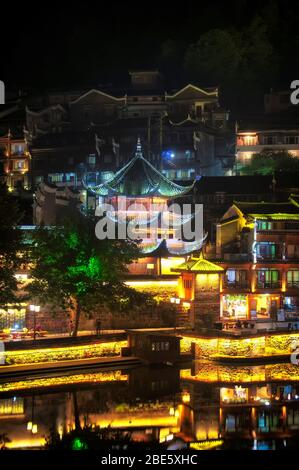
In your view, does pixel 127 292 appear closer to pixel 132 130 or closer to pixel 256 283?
pixel 256 283

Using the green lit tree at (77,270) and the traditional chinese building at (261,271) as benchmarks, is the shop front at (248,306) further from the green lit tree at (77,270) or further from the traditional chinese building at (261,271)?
the green lit tree at (77,270)

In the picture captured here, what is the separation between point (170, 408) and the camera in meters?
22.2

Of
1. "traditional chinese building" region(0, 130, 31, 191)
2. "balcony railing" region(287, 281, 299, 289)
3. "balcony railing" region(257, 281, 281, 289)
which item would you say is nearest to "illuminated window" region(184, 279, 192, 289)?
"balcony railing" region(257, 281, 281, 289)

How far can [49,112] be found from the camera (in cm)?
5206

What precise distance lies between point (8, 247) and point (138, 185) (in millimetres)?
11539

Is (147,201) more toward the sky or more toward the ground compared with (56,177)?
more toward the ground

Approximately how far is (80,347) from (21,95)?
3630 cm

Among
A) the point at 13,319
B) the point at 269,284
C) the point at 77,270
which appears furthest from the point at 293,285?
the point at 13,319

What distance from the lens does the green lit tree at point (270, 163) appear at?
143 ft

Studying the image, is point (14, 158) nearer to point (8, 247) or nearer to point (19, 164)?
point (19, 164)

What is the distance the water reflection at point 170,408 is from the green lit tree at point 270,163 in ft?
62.5

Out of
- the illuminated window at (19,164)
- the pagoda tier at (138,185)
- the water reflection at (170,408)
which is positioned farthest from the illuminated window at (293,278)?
the illuminated window at (19,164)
